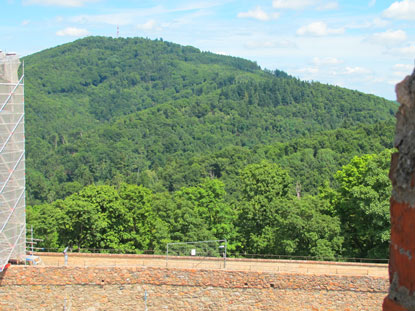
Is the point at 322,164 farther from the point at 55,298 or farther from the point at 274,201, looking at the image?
the point at 55,298

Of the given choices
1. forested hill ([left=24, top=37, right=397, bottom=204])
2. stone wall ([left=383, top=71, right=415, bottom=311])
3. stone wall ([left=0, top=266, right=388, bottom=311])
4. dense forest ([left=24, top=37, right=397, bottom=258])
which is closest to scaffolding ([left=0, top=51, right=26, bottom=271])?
stone wall ([left=0, top=266, right=388, bottom=311])

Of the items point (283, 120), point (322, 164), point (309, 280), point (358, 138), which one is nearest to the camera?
point (309, 280)

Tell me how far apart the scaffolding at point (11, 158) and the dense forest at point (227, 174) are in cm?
637

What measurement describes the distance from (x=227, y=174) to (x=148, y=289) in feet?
227

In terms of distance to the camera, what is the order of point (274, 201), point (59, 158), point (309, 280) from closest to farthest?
1. point (309, 280)
2. point (274, 201)
3. point (59, 158)

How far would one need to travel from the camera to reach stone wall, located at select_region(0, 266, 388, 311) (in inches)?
663

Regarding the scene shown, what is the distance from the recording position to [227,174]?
85812 mm

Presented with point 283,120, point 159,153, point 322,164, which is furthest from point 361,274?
point 283,120

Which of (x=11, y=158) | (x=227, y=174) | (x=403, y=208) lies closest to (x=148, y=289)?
Answer: (x=11, y=158)

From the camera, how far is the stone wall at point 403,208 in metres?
2.38

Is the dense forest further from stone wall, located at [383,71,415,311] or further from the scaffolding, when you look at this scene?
stone wall, located at [383,71,415,311]

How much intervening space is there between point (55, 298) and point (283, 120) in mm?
136363

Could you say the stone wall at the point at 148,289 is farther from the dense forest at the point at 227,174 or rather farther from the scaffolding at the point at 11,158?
the dense forest at the point at 227,174

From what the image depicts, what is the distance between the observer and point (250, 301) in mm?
16938
